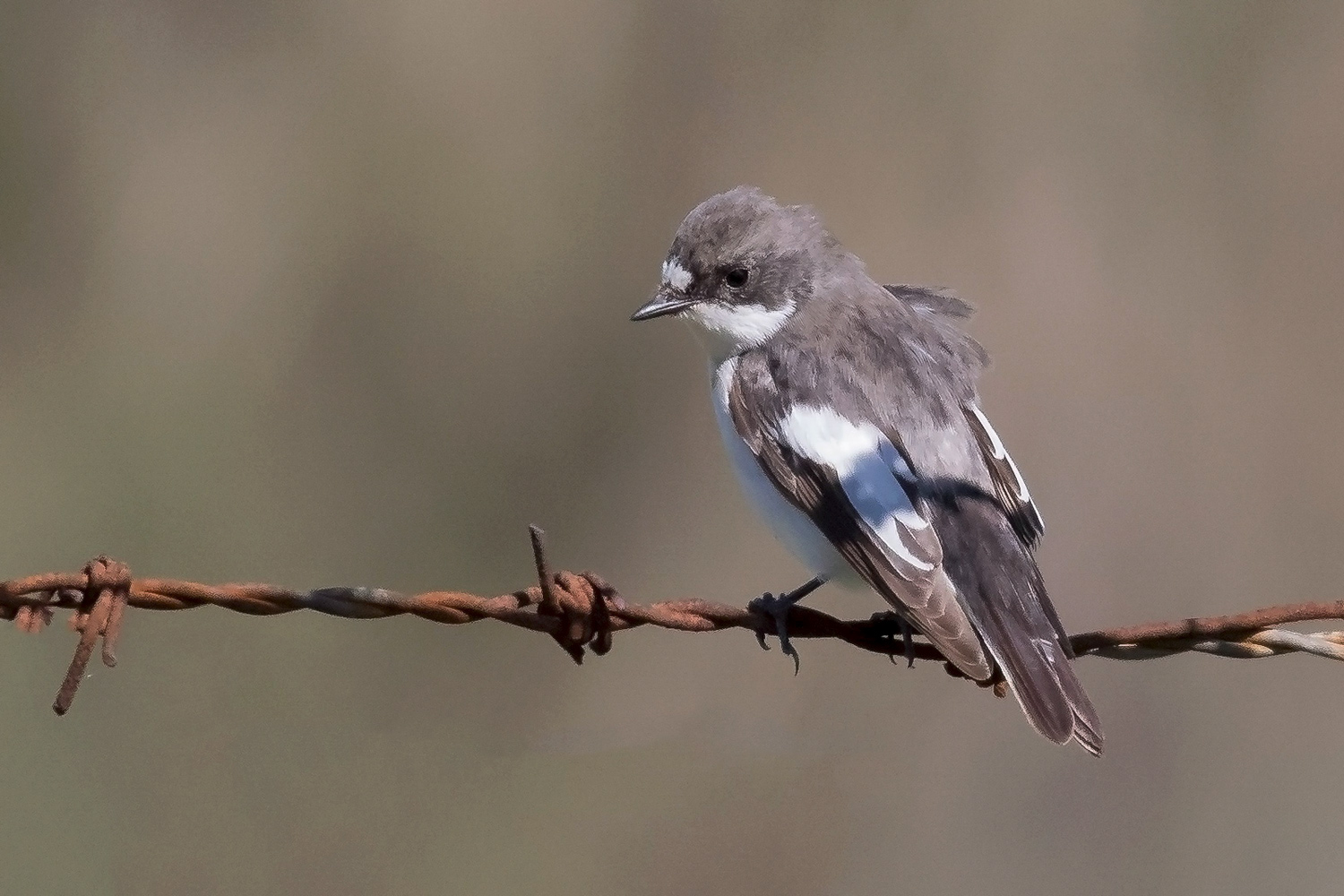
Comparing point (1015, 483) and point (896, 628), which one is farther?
point (1015, 483)

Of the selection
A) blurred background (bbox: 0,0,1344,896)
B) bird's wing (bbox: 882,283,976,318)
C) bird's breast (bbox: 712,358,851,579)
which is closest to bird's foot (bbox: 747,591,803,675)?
bird's breast (bbox: 712,358,851,579)

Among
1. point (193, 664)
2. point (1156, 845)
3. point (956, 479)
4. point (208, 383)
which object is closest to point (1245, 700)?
point (1156, 845)

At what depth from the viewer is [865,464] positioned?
3.33 metres

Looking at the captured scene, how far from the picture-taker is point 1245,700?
17.2 ft

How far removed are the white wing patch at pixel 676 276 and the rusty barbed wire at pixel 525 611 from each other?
1.60 metres

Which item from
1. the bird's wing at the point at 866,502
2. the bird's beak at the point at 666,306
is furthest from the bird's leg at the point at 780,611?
the bird's beak at the point at 666,306

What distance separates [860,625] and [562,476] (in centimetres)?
276

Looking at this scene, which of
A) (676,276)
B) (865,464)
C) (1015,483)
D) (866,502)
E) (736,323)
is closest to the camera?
(866,502)

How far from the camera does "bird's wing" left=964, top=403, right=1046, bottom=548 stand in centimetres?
339

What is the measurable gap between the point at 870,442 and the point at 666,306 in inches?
34.0

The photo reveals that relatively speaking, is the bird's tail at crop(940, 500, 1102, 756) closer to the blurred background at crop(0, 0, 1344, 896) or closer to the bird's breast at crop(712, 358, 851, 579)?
the bird's breast at crop(712, 358, 851, 579)

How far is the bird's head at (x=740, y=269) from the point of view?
155 inches

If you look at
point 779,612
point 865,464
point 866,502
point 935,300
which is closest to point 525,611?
point 779,612

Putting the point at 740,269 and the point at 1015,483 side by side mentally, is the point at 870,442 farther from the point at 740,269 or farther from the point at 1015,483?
the point at 740,269
